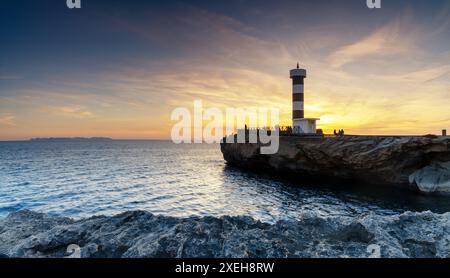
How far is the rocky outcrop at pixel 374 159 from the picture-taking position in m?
19.9

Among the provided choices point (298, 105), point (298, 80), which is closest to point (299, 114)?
point (298, 105)

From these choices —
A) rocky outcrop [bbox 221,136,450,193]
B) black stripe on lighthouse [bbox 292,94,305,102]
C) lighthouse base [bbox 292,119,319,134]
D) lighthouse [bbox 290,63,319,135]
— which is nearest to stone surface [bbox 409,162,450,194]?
rocky outcrop [bbox 221,136,450,193]

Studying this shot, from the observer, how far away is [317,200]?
18.4 m

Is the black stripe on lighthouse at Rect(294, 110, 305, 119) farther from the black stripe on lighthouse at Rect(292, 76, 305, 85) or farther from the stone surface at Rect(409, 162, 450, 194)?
the stone surface at Rect(409, 162, 450, 194)

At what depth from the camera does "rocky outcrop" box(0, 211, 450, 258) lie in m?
5.91

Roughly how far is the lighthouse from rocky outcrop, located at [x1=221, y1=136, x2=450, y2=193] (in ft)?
20.7

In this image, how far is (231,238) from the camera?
21.1 ft

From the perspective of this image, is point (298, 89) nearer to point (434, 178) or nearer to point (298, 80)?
point (298, 80)

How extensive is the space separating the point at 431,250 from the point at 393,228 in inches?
39.6

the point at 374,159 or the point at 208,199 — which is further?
the point at 374,159

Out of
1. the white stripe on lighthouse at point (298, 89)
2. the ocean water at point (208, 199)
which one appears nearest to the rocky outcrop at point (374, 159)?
the ocean water at point (208, 199)

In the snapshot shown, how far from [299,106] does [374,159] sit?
14.8m

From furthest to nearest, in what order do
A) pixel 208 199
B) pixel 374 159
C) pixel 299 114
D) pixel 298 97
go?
pixel 298 97, pixel 299 114, pixel 374 159, pixel 208 199

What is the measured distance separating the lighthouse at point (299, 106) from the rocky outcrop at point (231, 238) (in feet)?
88.1
